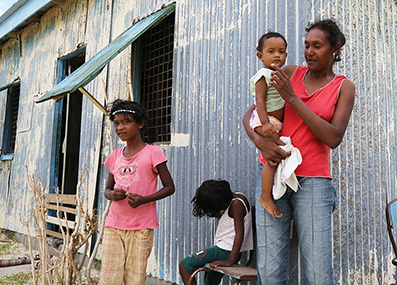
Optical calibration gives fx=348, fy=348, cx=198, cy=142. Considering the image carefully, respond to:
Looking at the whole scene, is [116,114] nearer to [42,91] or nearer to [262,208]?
[262,208]

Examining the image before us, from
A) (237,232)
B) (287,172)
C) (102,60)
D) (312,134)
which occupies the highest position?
(102,60)

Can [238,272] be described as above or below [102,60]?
below

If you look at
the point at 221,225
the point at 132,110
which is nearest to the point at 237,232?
the point at 221,225

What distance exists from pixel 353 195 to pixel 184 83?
2102mm

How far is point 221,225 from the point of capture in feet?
9.44

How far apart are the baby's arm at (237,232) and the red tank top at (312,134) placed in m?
1.06

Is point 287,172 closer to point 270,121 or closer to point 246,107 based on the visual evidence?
point 270,121

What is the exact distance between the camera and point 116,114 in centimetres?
274

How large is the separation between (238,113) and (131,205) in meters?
1.36

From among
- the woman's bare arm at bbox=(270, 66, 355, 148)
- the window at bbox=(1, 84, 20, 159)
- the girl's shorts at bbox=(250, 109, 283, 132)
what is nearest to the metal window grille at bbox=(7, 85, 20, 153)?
the window at bbox=(1, 84, 20, 159)

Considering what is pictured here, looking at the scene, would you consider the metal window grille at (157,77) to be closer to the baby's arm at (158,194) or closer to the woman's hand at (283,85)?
the baby's arm at (158,194)

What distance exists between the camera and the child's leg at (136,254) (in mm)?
2510

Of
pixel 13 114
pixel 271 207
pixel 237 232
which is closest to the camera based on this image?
pixel 271 207

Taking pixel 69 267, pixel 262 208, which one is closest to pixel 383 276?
pixel 262 208
